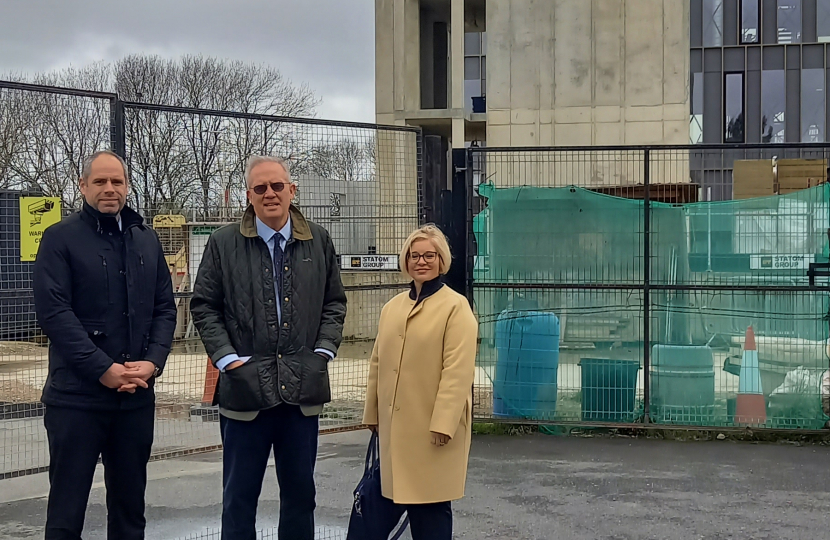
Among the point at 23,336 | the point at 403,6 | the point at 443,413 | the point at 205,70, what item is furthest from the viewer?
the point at 205,70

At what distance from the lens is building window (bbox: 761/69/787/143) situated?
35281 mm

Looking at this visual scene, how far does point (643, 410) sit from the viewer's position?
7.81 m

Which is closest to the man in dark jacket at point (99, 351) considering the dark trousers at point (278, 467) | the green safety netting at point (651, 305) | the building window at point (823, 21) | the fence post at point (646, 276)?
the dark trousers at point (278, 467)

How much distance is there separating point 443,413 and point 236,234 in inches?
52.6

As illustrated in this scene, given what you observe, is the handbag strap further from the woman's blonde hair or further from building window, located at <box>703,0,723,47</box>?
building window, located at <box>703,0,723,47</box>

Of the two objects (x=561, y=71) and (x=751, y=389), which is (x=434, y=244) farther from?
(x=561, y=71)

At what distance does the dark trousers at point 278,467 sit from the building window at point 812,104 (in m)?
35.3

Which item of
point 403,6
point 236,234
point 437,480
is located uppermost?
point 403,6

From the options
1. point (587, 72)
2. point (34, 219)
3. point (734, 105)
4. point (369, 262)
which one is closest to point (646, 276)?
point (369, 262)

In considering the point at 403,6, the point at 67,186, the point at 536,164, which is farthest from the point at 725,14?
the point at 67,186

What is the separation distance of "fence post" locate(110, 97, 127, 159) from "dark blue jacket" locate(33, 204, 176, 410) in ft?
7.17

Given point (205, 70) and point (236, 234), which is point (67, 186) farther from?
point (205, 70)

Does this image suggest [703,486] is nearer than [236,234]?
No

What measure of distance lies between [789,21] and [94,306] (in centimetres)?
3703
